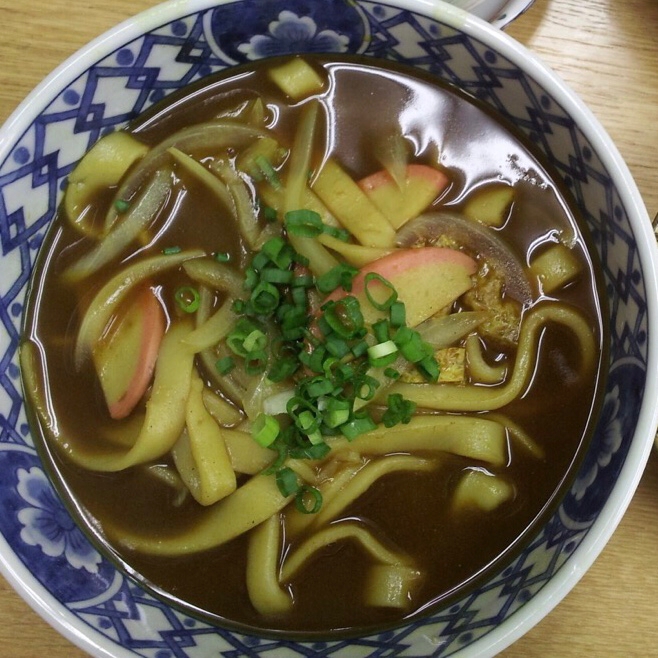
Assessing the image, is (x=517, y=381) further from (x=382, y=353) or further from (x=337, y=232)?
(x=337, y=232)

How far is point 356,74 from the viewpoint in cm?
186

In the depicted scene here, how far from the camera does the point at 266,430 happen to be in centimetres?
169

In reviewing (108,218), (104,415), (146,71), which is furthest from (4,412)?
(146,71)

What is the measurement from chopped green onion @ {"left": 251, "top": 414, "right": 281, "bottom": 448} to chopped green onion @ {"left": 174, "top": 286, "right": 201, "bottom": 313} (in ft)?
1.11

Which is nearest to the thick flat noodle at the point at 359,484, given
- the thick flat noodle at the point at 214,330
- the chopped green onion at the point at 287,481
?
the chopped green onion at the point at 287,481

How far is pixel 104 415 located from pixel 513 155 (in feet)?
4.20

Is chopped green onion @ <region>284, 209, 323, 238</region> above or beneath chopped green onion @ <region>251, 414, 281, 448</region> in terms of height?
above

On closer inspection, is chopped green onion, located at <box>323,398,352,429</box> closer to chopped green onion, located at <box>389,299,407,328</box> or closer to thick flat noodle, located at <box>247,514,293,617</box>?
chopped green onion, located at <box>389,299,407,328</box>

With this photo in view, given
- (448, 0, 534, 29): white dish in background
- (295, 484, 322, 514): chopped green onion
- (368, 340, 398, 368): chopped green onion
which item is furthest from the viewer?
(448, 0, 534, 29): white dish in background

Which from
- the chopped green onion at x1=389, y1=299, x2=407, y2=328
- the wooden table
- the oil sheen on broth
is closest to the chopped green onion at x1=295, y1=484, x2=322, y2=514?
the oil sheen on broth

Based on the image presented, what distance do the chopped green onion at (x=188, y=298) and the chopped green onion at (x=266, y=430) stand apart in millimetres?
337

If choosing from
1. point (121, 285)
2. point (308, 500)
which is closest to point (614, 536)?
point (308, 500)

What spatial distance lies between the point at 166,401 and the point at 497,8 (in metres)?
1.46

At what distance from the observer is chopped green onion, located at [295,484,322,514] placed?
69.3 inches
